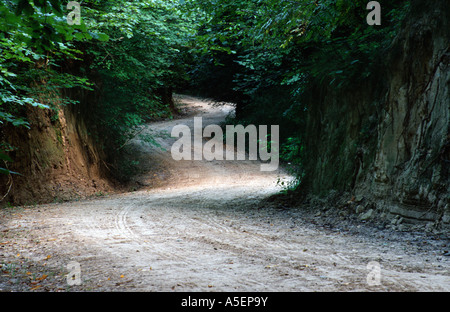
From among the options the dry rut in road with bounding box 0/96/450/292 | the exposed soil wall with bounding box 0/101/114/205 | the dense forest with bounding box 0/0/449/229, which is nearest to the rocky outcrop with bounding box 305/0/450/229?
the dense forest with bounding box 0/0/449/229

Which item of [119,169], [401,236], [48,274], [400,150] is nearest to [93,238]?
[48,274]

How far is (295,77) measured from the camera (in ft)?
49.8

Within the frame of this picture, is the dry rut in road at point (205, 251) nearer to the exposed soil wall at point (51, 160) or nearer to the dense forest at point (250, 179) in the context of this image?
the dense forest at point (250, 179)

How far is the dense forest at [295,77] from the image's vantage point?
7.45 metres

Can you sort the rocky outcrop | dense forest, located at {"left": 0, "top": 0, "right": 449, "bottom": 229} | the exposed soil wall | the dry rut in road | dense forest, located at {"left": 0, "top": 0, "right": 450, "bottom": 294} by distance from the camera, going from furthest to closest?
the exposed soil wall → dense forest, located at {"left": 0, "top": 0, "right": 449, "bottom": 229} → the rocky outcrop → dense forest, located at {"left": 0, "top": 0, "right": 450, "bottom": 294} → the dry rut in road

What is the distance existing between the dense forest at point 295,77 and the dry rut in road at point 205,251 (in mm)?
1543

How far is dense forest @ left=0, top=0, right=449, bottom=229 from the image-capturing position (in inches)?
293

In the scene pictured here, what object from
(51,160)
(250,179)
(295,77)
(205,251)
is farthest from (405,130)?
(51,160)

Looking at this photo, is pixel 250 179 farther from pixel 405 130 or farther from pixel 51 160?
pixel 405 130

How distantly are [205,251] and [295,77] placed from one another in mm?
10453

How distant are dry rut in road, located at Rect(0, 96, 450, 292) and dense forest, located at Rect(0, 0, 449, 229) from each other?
5.06 feet

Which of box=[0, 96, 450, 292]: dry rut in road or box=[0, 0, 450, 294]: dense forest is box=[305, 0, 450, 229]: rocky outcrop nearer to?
box=[0, 0, 450, 294]: dense forest

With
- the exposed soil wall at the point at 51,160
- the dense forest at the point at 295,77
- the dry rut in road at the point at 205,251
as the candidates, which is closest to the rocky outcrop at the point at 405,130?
the dense forest at the point at 295,77
